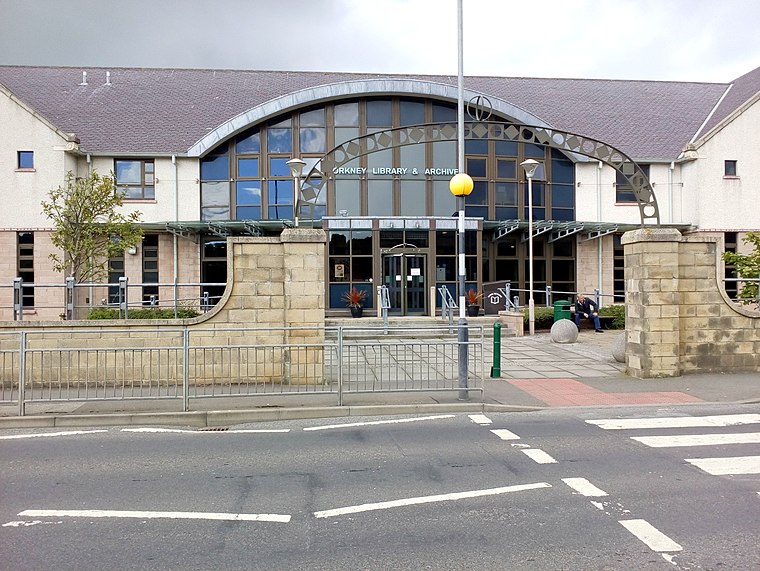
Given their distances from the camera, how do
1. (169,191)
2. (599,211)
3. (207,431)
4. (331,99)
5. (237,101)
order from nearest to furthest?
(207,431), (169,191), (331,99), (599,211), (237,101)

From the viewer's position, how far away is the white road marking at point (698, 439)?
7258 millimetres

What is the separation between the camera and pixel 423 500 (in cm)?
530

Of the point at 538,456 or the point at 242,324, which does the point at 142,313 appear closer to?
the point at 242,324

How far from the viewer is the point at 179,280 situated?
87.1 feet

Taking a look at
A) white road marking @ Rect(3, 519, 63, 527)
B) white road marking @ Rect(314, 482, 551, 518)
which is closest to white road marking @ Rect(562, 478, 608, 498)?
white road marking @ Rect(314, 482, 551, 518)

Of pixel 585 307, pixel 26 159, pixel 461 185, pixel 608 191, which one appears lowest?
pixel 585 307

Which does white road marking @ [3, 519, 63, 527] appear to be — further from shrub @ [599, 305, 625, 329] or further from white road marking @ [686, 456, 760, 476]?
shrub @ [599, 305, 625, 329]

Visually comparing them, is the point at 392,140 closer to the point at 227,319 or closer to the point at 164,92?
the point at 227,319

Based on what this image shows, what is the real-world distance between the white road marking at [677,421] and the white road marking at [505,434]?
4.45 ft

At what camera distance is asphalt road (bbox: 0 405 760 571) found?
421 centimetres

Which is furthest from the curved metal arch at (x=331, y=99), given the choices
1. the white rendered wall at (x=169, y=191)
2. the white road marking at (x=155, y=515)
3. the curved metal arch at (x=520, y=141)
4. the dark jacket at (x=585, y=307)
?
the white road marking at (x=155, y=515)

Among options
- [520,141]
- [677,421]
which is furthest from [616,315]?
[677,421]

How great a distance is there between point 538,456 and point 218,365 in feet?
21.2

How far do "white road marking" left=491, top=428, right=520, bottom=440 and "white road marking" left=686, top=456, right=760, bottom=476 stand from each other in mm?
1988
